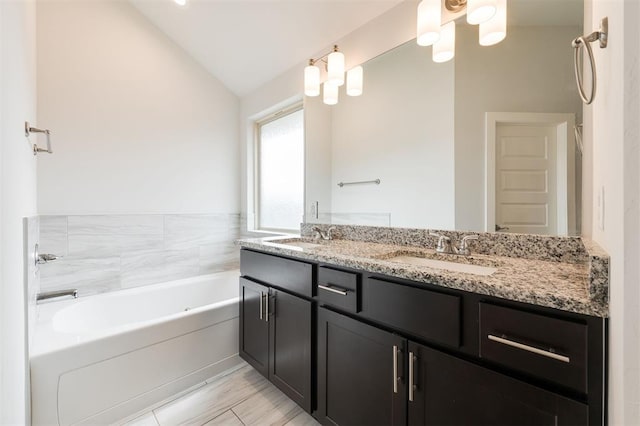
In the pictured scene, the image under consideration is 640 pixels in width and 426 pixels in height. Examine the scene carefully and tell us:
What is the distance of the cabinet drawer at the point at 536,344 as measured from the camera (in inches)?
26.9

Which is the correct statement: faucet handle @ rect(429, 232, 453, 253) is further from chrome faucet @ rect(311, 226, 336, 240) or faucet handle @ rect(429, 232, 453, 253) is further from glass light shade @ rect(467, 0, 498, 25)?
glass light shade @ rect(467, 0, 498, 25)

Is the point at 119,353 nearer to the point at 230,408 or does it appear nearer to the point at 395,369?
the point at 230,408

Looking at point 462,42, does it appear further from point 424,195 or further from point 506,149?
point 424,195

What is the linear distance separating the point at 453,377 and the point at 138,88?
2884 mm

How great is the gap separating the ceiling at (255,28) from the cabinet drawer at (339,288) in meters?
1.63

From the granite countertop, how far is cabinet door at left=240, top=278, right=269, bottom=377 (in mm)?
537

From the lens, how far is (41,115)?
188cm

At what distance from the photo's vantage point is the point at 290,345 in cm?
151

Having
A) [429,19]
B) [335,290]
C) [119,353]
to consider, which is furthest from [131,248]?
[429,19]

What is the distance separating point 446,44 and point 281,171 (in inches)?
68.6

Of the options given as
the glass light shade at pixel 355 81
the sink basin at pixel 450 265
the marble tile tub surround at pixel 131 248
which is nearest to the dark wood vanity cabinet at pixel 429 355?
the sink basin at pixel 450 265

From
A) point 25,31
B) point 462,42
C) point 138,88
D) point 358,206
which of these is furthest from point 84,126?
point 462,42

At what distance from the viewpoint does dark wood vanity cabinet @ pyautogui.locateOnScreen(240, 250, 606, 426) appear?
699mm
